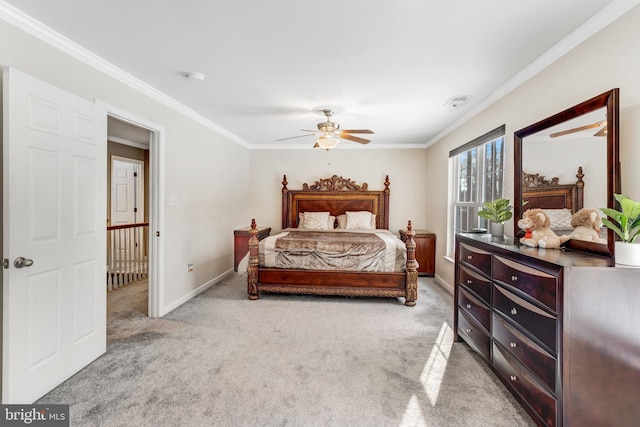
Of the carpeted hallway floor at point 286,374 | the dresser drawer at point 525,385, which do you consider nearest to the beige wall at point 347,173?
the carpeted hallway floor at point 286,374

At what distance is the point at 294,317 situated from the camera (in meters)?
3.27

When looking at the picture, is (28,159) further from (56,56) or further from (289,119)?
(289,119)

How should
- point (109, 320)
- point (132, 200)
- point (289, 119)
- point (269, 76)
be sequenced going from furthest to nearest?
point (132, 200), point (289, 119), point (109, 320), point (269, 76)

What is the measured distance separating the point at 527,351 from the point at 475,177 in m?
2.73

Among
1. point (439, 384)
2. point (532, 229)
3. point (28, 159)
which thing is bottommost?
point (439, 384)

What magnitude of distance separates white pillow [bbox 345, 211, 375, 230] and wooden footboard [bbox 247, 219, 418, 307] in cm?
167

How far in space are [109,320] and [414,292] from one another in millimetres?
3626

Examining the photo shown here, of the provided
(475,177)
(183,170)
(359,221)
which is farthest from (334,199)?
(183,170)

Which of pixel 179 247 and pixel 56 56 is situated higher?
pixel 56 56

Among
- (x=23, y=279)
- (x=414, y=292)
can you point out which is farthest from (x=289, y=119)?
(x=23, y=279)

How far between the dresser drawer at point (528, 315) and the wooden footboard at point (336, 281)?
166 cm

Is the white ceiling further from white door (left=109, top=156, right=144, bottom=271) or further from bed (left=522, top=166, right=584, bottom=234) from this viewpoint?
white door (left=109, top=156, right=144, bottom=271)

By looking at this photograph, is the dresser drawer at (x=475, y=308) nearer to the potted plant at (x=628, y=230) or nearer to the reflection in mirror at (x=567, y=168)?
the reflection in mirror at (x=567, y=168)

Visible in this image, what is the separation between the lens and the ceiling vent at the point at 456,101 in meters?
3.15
